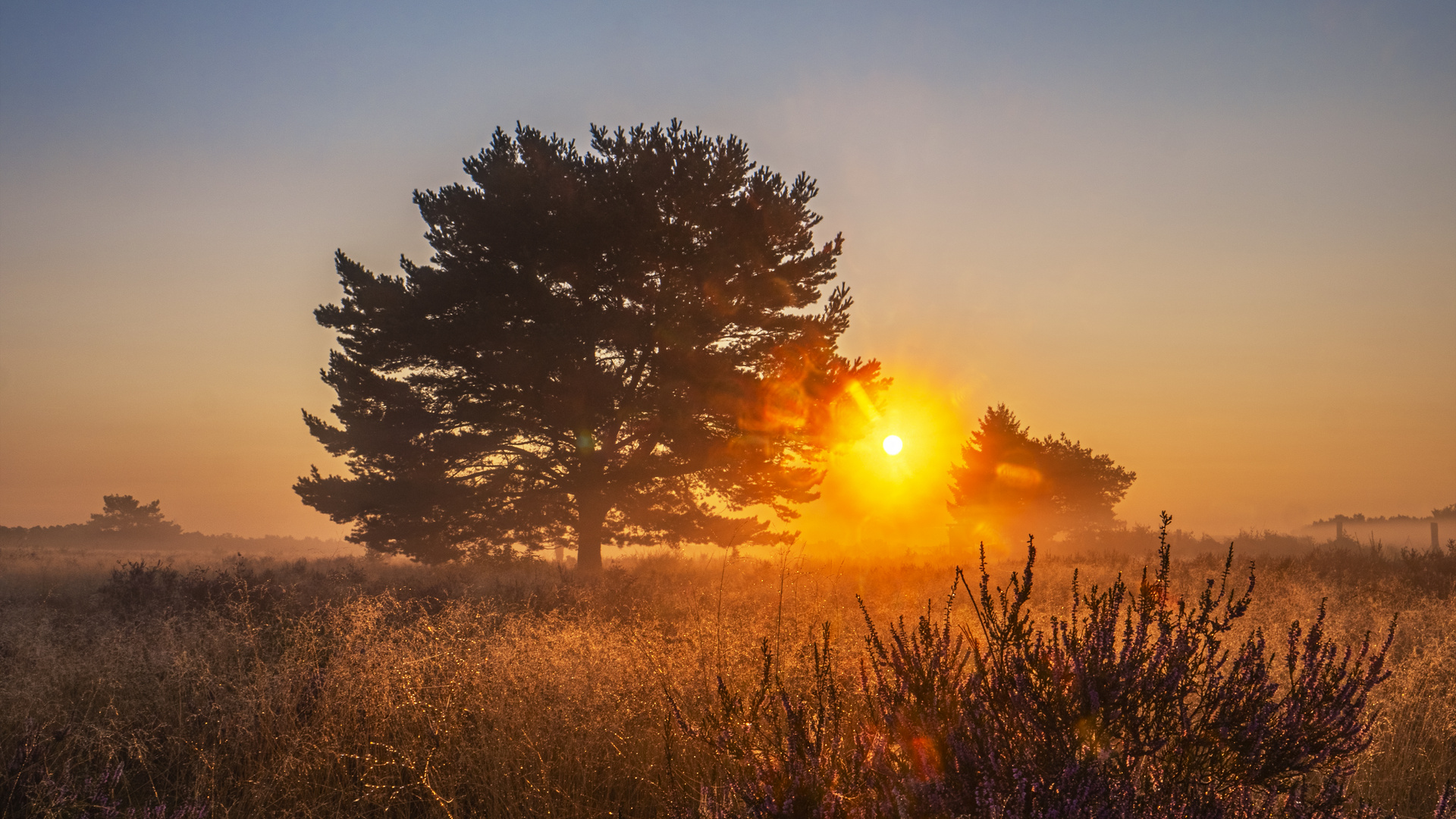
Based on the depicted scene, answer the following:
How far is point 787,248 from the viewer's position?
16125 millimetres

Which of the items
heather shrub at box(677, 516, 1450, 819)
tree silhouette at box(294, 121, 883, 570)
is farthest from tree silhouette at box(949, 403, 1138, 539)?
heather shrub at box(677, 516, 1450, 819)

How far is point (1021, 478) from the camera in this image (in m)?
31.9

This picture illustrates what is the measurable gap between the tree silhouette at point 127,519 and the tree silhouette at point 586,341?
4096cm

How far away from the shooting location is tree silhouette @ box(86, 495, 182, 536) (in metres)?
45.6

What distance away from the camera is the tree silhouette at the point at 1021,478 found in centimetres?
3127

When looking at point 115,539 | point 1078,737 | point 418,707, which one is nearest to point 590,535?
point 418,707

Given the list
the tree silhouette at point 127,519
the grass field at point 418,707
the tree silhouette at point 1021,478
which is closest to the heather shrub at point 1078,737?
the grass field at point 418,707

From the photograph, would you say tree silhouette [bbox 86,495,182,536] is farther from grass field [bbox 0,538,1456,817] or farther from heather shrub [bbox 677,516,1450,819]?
heather shrub [bbox 677,516,1450,819]

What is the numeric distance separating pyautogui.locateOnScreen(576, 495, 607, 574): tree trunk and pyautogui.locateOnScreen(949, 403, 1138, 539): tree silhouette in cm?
2003

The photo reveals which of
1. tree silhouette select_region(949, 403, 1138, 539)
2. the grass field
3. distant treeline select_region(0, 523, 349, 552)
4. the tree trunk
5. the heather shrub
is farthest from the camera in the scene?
distant treeline select_region(0, 523, 349, 552)

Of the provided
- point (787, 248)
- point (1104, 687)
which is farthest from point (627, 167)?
point (1104, 687)

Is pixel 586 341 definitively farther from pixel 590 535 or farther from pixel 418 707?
pixel 418 707

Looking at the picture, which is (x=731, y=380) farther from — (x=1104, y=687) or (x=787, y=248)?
(x=1104, y=687)

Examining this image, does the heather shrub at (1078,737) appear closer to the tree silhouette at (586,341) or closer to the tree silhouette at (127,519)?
the tree silhouette at (586,341)
